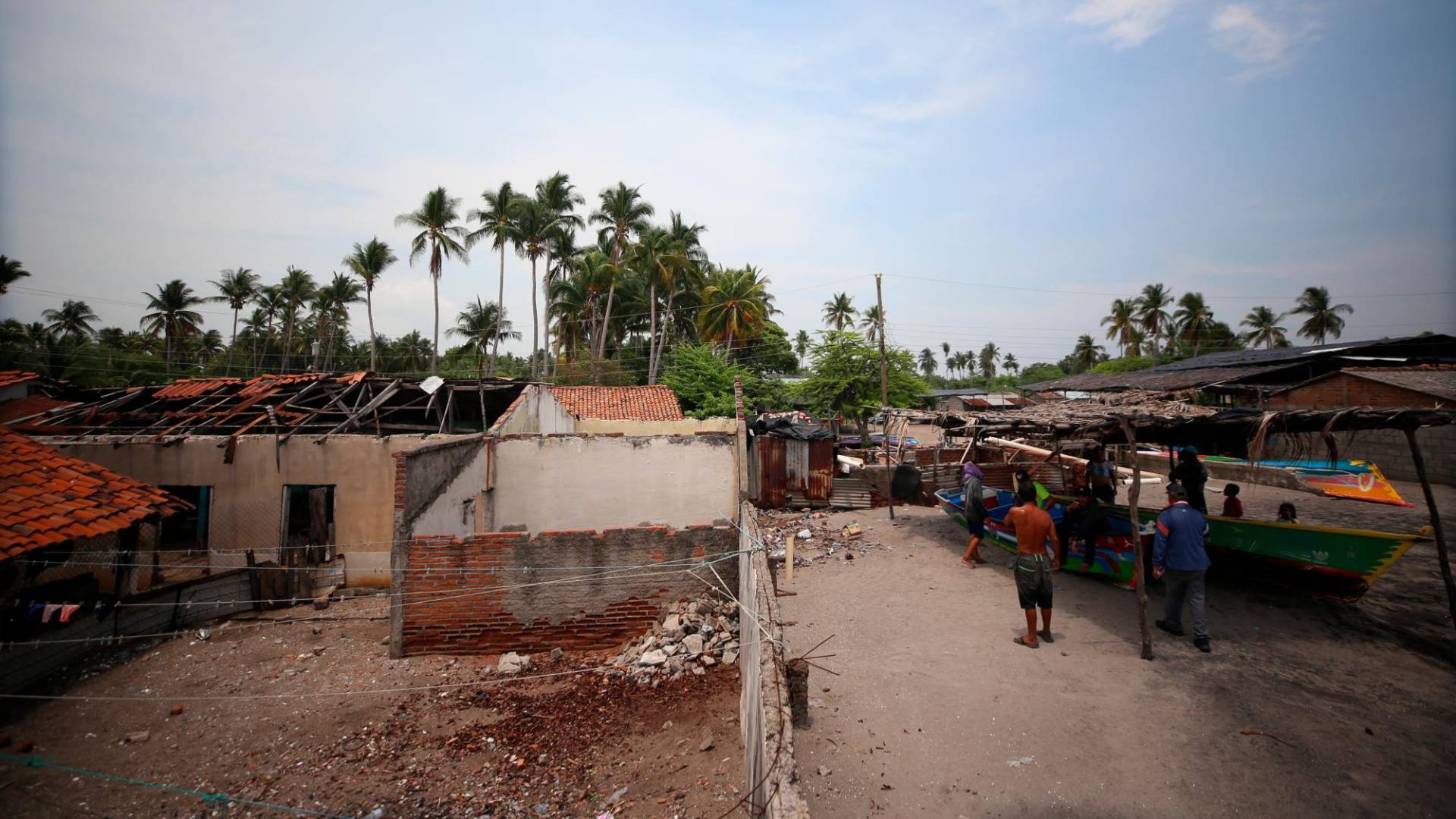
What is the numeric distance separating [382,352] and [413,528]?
5092 cm

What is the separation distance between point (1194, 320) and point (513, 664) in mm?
63240

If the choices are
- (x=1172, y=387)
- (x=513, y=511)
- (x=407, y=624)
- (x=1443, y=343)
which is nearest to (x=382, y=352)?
(x=513, y=511)

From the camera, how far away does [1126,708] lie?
4.97m

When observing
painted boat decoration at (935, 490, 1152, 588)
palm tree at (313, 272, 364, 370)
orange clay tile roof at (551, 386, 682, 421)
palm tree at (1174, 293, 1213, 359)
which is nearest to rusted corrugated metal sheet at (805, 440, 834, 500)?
orange clay tile roof at (551, 386, 682, 421)

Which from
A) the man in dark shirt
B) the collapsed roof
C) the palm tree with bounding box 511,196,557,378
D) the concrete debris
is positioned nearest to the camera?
the concrete debris

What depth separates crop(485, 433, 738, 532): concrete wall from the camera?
34.6 feet

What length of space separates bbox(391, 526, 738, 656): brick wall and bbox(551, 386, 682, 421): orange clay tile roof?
1031 centimetres

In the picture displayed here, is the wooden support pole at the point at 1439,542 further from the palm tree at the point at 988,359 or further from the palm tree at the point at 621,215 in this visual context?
the palm tree at the point at 988,359

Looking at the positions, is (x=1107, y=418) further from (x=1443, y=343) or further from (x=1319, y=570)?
(x=1443, y=343)

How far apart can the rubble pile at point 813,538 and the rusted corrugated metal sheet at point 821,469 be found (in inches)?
39.9

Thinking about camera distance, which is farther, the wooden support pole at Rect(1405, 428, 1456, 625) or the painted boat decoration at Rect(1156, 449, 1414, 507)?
the painted boat decoration at Rect(1156, 449, 1414, 507)

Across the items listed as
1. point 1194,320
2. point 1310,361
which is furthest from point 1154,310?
point 1310,361

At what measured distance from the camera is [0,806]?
4598mm

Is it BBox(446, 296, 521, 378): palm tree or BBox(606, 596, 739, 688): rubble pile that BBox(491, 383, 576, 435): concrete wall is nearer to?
BBox(606, 596, 739, 688): rubble pile
